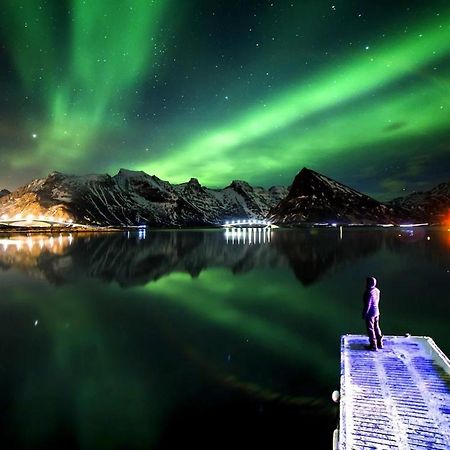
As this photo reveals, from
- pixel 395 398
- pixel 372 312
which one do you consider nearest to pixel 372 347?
pixel 372 312

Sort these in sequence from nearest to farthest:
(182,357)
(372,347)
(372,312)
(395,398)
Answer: (395,398) → (372,312) → (372,347) → (182,357)

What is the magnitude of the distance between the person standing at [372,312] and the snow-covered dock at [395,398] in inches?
17.7

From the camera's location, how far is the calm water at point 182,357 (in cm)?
1345

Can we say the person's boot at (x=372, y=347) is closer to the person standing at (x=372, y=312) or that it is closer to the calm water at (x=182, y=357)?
the person standing at (x=372, y=312)

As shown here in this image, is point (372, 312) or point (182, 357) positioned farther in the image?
point (182, 357)

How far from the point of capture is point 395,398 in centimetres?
1352

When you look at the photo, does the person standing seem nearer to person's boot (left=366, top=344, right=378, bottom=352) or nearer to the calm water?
person's boot (left=366, top=344, right=378, bottom=352)

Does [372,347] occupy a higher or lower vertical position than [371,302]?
lower

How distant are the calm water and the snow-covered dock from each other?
127 cm

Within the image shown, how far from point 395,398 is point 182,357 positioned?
11.3 meters

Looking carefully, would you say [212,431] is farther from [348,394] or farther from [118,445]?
[348,394]

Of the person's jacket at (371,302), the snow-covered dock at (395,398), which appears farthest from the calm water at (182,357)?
the person's jacket at (371,302)

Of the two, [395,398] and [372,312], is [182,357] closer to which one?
[372,312]

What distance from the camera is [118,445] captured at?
41.4ft
